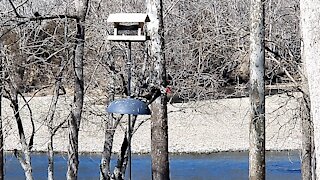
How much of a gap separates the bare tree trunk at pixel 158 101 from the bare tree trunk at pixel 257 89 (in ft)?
3.63

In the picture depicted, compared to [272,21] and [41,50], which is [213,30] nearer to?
[272,21]

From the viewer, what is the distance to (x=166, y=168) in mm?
9148

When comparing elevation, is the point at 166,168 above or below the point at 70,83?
below

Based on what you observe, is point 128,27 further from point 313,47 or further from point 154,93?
point 313,47

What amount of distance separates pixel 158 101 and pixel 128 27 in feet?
6.91

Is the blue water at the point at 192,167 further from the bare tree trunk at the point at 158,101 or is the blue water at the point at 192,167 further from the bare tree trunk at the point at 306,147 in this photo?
the bare tree trunk at the point at 158,101

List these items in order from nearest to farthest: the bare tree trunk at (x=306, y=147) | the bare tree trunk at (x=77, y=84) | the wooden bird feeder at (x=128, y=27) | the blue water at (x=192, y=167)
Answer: the wooden bird feeder at (x=128, y=27)
the bare tree trunk at (x=77, y=84)
the bare tree trunk at (x=306, y=147)
the blue water at (x=192, y=167)

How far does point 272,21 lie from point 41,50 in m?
4.04

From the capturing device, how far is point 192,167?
2061 cm

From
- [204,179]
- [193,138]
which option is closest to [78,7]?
[204,179]

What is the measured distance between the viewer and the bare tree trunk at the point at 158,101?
29.6 ft

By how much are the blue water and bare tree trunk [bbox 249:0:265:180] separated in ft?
27.9

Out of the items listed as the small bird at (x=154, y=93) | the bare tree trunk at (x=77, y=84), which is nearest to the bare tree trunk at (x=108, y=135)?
the bare tree trunk at (x=77, y=84)

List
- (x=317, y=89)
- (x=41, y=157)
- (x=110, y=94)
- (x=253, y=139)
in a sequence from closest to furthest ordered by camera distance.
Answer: (x=317, y=89) → (x=253, y=139) → (x=110, y=94) → (x=41, y=157)
